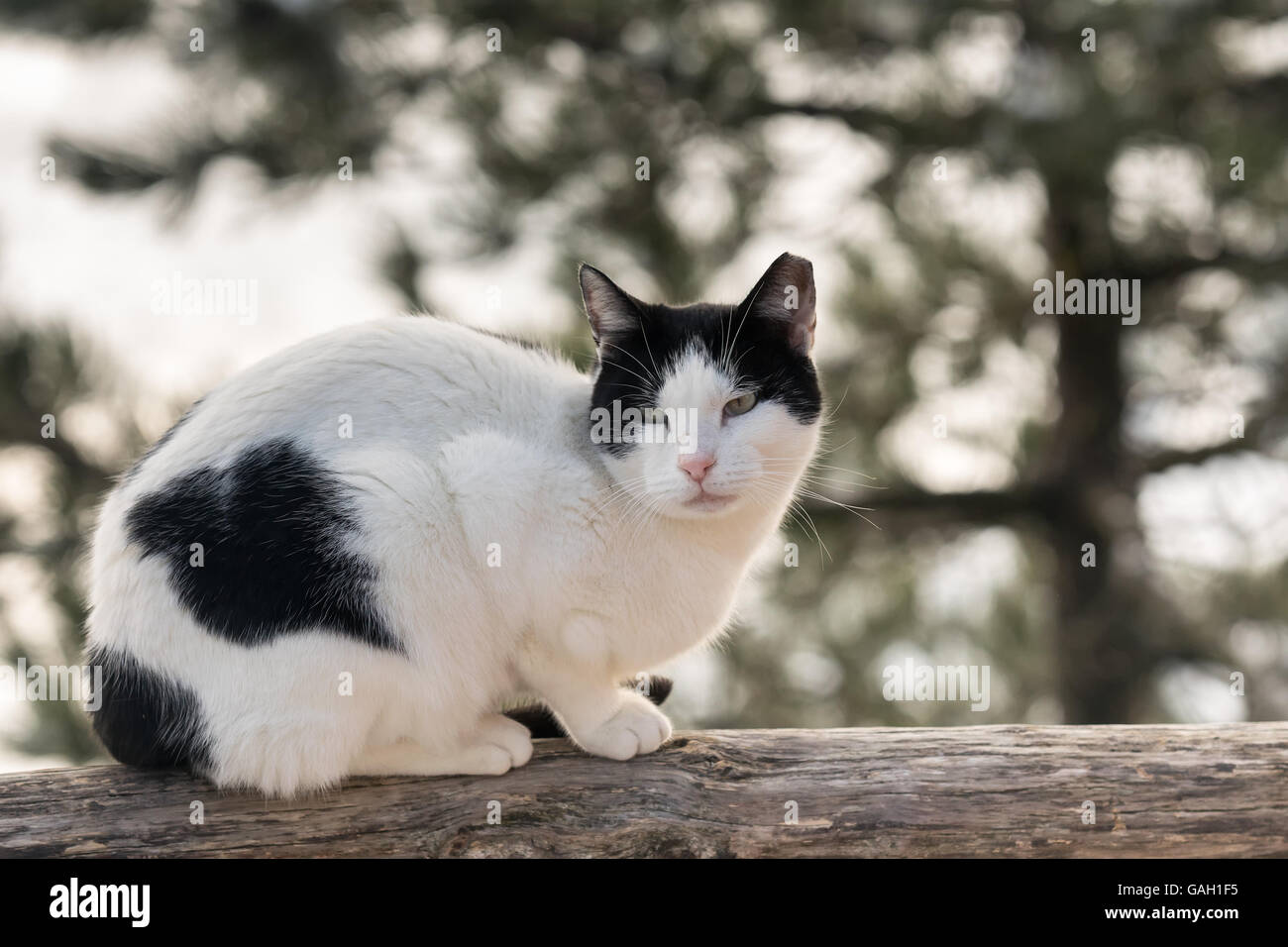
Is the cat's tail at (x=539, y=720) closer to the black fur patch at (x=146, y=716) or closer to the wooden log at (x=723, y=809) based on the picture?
the wooden log at (x=723, y=809)

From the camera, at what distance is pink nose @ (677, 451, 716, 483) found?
53.9 inches

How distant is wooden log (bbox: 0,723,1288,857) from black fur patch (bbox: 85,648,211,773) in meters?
0.05

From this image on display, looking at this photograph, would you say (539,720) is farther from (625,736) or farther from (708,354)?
(708,354)

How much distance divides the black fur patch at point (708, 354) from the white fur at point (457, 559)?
1.4 inches

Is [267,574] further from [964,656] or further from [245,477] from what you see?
[964,656]

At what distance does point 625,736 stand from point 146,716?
0.60 metres

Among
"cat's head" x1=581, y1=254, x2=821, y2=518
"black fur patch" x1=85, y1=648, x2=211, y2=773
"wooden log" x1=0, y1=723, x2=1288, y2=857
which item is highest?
"cat's head" x1=581, y1=254, x2=821, y2=518

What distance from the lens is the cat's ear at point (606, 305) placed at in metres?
1.53

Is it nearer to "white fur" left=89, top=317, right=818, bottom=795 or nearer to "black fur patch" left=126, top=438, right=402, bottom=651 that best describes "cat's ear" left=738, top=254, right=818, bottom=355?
"white fur" left=89, top=317, right=818, bottom=795

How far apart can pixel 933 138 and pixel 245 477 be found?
238 cm

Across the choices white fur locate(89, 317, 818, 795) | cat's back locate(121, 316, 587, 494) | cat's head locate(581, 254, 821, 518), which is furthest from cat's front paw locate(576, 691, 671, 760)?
cat's back locate(121, 316, 587, 494)

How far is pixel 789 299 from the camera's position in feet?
5.05

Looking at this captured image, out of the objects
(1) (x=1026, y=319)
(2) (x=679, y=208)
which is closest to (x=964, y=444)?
(1) (x=1026, y=319)

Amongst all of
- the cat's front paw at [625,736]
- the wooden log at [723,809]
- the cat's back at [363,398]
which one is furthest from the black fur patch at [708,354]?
the wooden log at [723,809]
